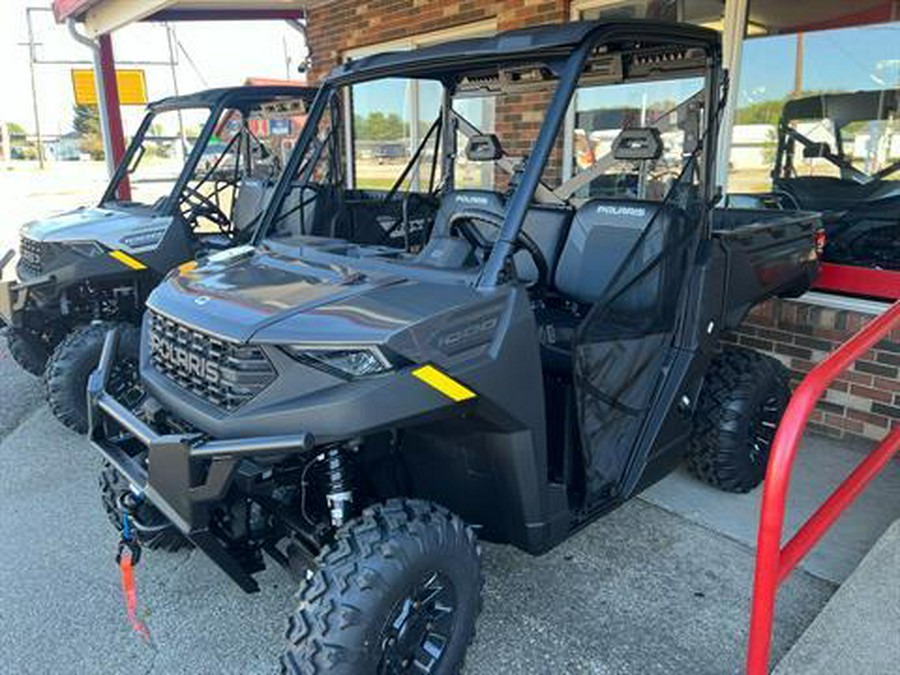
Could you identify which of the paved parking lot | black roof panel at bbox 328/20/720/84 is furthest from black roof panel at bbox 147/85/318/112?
the paved parking lot

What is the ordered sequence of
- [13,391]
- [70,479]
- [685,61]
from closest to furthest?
[685,61] → [70,479] → [13,391]

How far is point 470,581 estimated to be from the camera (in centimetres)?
215

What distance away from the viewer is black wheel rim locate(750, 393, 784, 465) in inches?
133

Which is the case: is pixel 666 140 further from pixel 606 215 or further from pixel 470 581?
pixel 470 581

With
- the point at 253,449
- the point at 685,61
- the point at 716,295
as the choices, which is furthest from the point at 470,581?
the point at 685,61

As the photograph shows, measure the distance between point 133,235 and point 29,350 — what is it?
3.47 ft

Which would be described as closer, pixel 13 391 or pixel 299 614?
pixel 299 614

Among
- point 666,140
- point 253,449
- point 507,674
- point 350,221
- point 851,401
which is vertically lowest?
point 507,674

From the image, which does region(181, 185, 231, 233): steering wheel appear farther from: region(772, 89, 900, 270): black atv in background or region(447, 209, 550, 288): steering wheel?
region(772, 89, 900, 270): black atv in background

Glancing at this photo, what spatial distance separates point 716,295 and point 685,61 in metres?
0.92

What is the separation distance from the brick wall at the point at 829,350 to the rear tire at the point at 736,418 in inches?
29.8

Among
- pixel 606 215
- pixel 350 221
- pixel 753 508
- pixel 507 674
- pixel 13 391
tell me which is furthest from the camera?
pixel 13 391

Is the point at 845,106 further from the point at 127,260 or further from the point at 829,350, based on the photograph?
the point at 127,260

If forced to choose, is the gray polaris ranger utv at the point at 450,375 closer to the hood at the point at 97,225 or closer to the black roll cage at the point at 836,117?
the black roll cage at the point at 836,117
